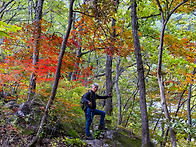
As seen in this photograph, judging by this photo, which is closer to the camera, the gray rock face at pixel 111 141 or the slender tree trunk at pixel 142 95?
the slender tree trunk at pixel 142 95

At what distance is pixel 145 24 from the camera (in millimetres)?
7457

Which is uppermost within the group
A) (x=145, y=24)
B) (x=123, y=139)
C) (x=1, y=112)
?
(x=145, y=24)

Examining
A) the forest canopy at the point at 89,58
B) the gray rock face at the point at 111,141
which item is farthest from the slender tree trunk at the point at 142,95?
the gray rock face at the point at 111,141

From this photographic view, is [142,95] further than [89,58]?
No

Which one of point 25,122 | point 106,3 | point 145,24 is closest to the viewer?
point 106,3

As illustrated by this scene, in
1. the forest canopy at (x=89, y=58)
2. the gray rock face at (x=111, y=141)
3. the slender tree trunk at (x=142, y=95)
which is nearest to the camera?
the forest canopy at (x=89, y=58)

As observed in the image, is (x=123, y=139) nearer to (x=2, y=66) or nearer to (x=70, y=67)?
(x=70, y=67)

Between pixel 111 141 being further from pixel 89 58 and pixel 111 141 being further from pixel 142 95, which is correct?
pixel 89 58

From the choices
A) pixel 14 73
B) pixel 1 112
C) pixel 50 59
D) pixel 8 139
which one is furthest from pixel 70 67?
pixel 8 139

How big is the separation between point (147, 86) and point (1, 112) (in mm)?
8747

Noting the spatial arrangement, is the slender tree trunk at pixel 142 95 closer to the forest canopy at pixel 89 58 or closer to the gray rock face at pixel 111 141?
the forest canopy at pixel 89 58

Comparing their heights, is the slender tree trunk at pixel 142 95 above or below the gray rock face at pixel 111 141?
above

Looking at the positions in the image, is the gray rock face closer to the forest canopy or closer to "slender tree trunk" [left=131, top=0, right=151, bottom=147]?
the forest canopy

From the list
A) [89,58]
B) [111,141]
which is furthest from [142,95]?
[89,58]
